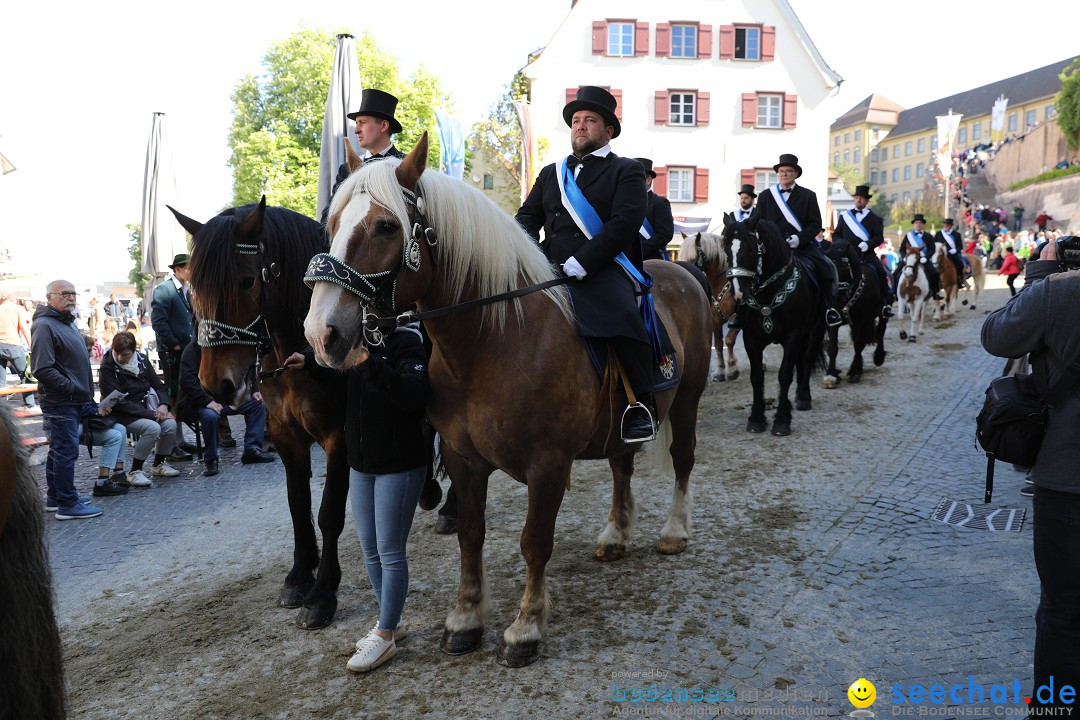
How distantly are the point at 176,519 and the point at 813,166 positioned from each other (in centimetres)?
2886

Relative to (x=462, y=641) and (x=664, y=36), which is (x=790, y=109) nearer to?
(x=664, y=36)

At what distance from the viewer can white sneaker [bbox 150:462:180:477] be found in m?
7.54

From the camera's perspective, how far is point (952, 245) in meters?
17.6

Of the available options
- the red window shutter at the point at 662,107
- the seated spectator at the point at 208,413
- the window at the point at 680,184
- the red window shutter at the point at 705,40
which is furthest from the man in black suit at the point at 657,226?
the red window shutter at the point at 705,40

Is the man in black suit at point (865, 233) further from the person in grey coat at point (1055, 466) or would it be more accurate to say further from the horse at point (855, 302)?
the person in grey coat at point (1055, 466)

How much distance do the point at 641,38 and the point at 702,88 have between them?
319 centimetres

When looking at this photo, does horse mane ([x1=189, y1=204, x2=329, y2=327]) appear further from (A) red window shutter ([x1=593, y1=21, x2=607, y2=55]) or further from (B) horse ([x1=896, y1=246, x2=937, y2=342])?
(A) red window shutter ([x1=593, y1=21, x2=607, y2=55])

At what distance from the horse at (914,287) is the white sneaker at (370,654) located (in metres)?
14.0

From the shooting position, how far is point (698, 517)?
540 centimetres

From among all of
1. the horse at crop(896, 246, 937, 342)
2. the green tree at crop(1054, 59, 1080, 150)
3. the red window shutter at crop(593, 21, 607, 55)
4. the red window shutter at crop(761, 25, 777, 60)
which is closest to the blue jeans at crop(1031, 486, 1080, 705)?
the horse at crop(896, 246, 937, 342)

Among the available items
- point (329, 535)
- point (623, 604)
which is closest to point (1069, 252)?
point (623, 604)

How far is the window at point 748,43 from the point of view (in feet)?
97.1

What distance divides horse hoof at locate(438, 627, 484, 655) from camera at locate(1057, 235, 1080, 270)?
2.95m

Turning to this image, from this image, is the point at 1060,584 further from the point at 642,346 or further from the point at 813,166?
the point at 813,166
